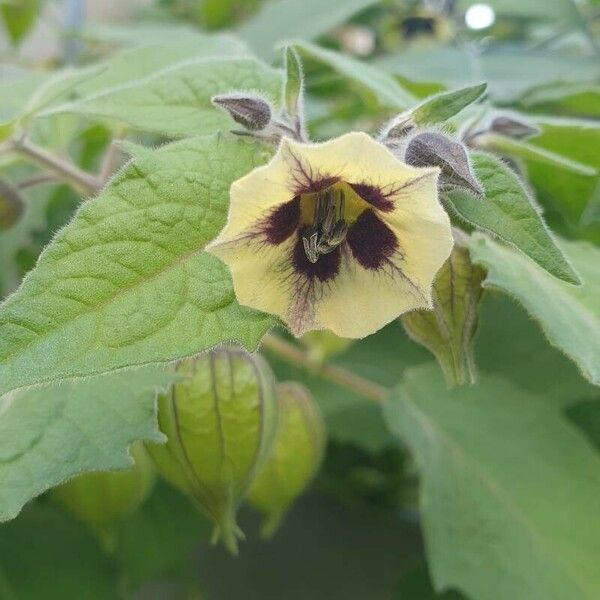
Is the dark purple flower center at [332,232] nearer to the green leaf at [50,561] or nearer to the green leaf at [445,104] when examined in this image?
the green leaf at [445,104]

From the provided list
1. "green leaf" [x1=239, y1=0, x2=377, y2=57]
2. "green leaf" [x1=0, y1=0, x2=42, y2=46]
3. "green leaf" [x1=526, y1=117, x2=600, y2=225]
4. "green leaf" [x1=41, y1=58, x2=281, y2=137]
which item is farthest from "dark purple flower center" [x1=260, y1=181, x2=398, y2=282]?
"green leaf" [x1=0, y1=0, x2=42, y2=46]

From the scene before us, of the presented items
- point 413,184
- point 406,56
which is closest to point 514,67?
point 406,56

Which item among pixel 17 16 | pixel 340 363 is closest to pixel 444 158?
pixel 340 363

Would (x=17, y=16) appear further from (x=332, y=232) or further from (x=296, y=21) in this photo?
(x=332, y=232)

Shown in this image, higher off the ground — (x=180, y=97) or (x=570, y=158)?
(x=180, y=97)

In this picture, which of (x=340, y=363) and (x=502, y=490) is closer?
(x=502, y=490)

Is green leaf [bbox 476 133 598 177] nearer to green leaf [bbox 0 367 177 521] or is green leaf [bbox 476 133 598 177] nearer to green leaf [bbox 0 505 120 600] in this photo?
green leaf [bbox 0 367 177 521]
